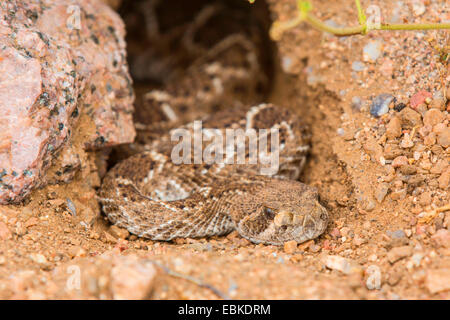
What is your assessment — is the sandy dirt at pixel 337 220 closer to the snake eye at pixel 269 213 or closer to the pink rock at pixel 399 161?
the pink rock at pixel 399 161

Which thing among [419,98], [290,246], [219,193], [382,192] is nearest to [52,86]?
[219,193]

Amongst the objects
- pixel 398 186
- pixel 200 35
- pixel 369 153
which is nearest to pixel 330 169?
pixel 369 153

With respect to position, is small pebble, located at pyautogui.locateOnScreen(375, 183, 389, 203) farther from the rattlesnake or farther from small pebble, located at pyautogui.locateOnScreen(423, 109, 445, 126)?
small pebble, located at pyautogui.locateOnScreen(423, 109, 445, 126)

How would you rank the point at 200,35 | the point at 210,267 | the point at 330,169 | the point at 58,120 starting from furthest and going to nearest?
the point at 200,35 → the point at 330,169 → the point at 58,120 → the point at 210,267

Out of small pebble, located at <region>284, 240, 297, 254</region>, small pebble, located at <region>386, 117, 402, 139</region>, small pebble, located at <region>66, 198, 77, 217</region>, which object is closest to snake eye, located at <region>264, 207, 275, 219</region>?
small pebble, located at <region>284, 240, 297, 254</region>

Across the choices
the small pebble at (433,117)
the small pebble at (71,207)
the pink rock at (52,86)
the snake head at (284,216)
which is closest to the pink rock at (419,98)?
the small pebble at (433,117)

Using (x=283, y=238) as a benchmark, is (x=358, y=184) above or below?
above

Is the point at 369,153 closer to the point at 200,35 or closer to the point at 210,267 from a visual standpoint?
the point at 210,267
